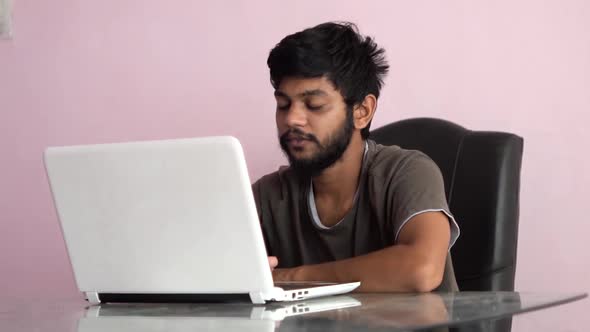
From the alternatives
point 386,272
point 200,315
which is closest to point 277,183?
point 386,272

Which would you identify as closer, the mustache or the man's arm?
the man's arm

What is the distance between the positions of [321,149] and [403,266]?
0.39m

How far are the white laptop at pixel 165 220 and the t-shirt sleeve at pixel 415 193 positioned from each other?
40cm

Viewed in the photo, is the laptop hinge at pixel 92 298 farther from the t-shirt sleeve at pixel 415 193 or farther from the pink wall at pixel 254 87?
the pink wall at pixel 254 87

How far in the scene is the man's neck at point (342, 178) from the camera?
6.82ft

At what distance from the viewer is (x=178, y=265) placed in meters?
1.40

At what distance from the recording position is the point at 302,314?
127 centimetres

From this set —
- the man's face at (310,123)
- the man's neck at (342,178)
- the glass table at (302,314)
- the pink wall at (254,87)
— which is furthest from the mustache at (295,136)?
the pink wall at (254,87)

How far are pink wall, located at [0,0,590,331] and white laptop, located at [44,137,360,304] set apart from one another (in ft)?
4.07

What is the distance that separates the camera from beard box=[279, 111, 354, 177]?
199 centimetres

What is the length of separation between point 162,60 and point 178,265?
1444 mm

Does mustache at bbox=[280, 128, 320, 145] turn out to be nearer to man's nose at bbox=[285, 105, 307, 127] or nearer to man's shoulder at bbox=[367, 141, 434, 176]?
man's nose at bbox=[285, 105, 307, 127]

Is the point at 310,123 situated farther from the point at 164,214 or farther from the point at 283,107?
the point at 164,214

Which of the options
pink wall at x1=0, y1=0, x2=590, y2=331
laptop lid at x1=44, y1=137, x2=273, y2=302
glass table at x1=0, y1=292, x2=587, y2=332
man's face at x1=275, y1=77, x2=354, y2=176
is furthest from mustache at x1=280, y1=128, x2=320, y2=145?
pink wall at x1=0, y1=0, x2=590, y2=331
